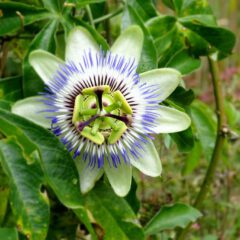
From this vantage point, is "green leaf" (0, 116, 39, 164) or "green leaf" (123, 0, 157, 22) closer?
"green leaf" (0, 116, 39, 164)

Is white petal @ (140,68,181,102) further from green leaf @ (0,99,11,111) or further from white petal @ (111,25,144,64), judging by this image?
green leaf @ (0,99,11,111)

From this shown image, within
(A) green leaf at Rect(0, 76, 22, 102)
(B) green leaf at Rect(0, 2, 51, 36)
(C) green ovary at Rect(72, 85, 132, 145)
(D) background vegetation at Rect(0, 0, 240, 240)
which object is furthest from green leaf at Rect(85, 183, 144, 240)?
(B) green leaf at Rect(0, 2, 51, 36)

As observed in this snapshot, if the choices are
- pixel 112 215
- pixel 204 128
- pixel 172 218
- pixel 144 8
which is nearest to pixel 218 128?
pixel 204 128

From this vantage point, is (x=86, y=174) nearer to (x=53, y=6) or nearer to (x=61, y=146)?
(x=61, y=146)

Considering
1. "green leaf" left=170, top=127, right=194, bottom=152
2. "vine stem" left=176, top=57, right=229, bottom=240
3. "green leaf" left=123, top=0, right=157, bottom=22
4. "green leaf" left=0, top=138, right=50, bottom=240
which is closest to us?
"green leaf" left=0, top=138, right=50, bottom=240

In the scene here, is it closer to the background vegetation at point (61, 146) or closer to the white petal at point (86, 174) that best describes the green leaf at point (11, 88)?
the background vegetation at point (61, 146)

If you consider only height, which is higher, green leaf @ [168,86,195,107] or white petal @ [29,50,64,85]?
white petal @ [29,50,64,85]

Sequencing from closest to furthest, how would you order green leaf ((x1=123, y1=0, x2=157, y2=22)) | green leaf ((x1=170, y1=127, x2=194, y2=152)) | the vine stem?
1. green leaf ((x1=170, y1=127, x2=194, y2=152))
2. green leaf ((x1=123, y1=0, x2=157, y2=22))
3. the vine stem
